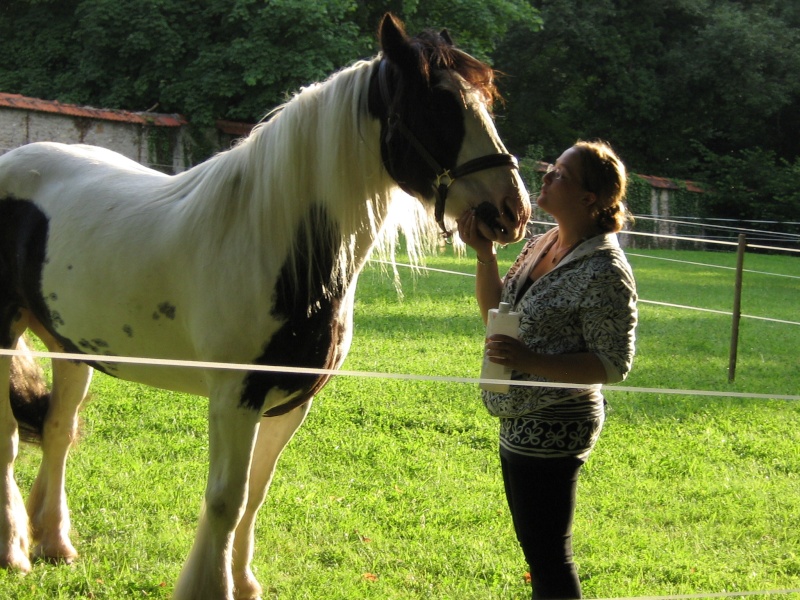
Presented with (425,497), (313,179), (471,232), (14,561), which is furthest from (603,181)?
(14,561)

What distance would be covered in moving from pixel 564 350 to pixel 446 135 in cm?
69

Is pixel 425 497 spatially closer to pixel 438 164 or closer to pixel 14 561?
pixel 14 561

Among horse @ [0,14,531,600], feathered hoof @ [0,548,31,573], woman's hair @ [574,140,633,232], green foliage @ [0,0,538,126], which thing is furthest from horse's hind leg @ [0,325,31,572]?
green foliage @ [0,0,538,126]

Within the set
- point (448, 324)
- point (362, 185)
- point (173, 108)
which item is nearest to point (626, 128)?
point (173, 108)

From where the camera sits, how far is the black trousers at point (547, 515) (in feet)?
7.60

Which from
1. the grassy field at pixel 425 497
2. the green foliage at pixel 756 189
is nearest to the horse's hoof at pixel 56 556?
the grassy field at pixel 425 497

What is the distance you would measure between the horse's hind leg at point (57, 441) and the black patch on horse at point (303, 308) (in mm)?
1339

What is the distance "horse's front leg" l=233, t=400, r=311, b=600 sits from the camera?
9.75ft

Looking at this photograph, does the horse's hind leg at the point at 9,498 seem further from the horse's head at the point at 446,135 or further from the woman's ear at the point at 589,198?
the woman's ear at the point at 589,198

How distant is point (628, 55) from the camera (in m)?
27.0

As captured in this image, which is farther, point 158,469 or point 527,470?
point 158,469

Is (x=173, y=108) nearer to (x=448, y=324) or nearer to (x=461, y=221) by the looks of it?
(x=448, y=324)

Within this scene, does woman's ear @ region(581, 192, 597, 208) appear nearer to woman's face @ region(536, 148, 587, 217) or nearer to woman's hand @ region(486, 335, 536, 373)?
woman's face @ region(536, 148, 587, 217)

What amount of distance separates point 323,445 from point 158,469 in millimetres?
→ 950
